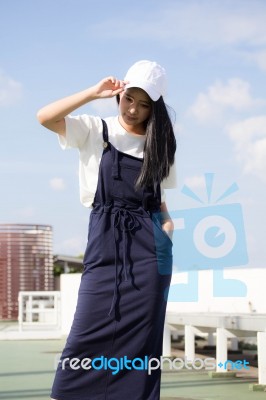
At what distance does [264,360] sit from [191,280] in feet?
8.16

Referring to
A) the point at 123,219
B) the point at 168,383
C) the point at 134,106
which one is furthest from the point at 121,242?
the point at 168,383

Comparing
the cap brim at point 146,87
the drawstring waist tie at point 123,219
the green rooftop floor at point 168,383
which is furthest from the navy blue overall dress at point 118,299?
the green rooftop floor at point 168,383

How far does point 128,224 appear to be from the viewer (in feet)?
10.0

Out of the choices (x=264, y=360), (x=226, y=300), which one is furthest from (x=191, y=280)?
(x=264, y=360)

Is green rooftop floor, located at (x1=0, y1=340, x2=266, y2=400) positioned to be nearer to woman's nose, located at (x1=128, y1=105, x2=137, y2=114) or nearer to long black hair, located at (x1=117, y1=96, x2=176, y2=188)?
long black hair, located at (x1=117, y1=96, x2=176, y2=188)

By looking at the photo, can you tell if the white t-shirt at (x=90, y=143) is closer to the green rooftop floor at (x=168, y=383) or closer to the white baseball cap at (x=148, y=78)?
the white baseball cap at (x=148, y=78)

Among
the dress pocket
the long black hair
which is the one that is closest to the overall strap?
the long black hair

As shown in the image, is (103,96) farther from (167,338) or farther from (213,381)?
(167,338)

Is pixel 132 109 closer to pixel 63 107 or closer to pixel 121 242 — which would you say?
pixel 63 107

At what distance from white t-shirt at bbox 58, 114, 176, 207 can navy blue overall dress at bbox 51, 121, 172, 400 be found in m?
0.03

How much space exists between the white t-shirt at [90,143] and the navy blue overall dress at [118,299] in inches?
1.2

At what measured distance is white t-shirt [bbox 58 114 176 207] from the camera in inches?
121

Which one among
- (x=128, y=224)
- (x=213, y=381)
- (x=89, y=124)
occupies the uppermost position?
(x=89, y=124)

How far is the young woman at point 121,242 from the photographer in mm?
2986
